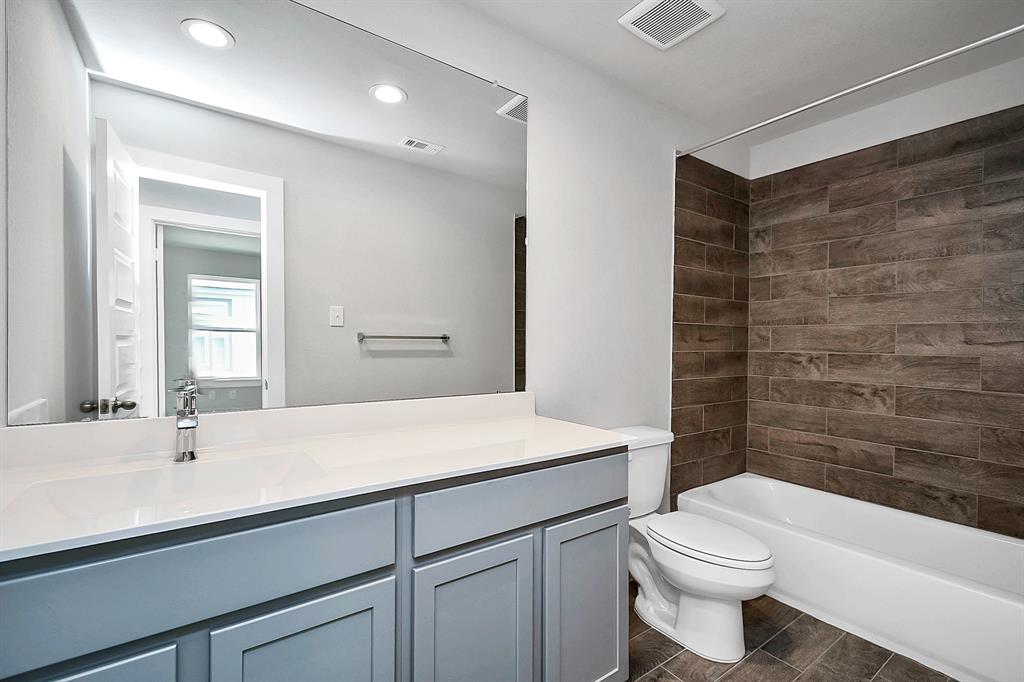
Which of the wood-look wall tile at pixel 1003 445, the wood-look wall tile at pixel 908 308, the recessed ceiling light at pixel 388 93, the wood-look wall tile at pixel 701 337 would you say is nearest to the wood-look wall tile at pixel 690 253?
the wood-look wall tile at pixel 701 337

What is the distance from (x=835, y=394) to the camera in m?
2.65

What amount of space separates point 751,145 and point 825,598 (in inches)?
101

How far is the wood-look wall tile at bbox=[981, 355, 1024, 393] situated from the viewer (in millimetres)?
2057

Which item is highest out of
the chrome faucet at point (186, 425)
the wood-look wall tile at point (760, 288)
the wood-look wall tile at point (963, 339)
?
the wood-look wall tile at point (760, 288)

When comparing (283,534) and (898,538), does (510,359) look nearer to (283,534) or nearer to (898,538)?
(283,534)

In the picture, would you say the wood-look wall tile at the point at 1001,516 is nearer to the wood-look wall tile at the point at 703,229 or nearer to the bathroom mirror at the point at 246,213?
the wood-look wall tile at the point at 703,229

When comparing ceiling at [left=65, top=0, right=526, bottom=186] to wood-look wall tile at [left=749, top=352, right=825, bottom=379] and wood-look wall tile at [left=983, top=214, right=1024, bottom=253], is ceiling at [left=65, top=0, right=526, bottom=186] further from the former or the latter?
wood-look wall tile at [left=983, top=214, right=1024, bottom=253]

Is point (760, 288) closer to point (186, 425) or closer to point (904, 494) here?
point (904, 494)

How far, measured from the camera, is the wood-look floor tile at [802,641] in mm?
1790

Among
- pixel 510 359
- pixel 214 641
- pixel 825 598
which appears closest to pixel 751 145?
pixel 510 359

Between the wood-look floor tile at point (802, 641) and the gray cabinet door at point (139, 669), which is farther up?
the gray cabinet door at point (139, 669)

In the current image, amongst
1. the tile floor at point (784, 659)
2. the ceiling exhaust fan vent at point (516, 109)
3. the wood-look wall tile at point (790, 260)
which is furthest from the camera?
the wood-look wall tile at point (790, 260)

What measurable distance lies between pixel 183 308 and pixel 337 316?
42 cm

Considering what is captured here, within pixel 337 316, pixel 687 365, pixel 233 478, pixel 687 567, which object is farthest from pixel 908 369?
pixel 233 478
